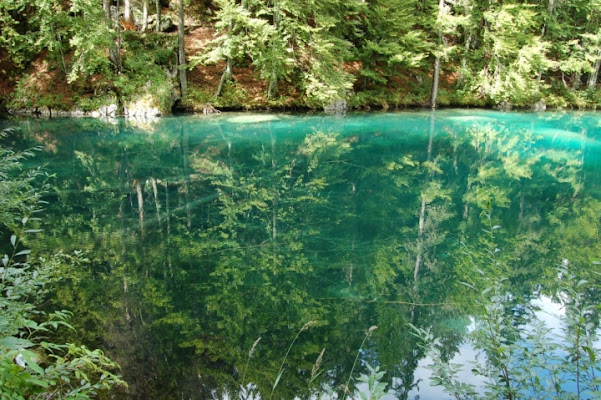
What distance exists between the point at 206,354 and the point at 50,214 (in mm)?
5098

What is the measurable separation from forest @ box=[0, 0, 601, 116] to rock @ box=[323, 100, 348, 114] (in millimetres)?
75

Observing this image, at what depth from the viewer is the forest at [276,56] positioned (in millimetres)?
18953

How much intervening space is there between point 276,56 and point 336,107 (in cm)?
456

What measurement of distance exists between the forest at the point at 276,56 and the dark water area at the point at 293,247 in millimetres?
6243

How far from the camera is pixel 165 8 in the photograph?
79.3 feet

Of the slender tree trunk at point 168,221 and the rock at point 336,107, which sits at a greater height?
the rock at point 336,107

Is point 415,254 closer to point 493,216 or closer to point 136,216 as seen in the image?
point 493,216

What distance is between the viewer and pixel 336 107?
72.6 feet

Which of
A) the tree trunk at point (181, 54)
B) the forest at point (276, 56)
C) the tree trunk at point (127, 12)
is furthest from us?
the tree trunk at point (127, 12)

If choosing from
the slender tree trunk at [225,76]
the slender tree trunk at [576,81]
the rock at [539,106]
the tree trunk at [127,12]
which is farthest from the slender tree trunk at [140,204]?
the slender tree trunk at [576,81]


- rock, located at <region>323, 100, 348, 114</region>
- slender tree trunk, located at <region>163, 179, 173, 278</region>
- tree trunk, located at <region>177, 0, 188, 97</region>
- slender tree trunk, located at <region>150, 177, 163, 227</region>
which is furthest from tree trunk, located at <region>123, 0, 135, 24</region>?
slender tree trunk, located at <region>163, 179, 173, 278</region>

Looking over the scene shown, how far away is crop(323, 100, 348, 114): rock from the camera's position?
2197 centimetres

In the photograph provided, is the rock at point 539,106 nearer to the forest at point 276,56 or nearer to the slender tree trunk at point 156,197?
the forest at point 276,56

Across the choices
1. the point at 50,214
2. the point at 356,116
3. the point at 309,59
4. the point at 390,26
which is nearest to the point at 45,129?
the point at 50,214
